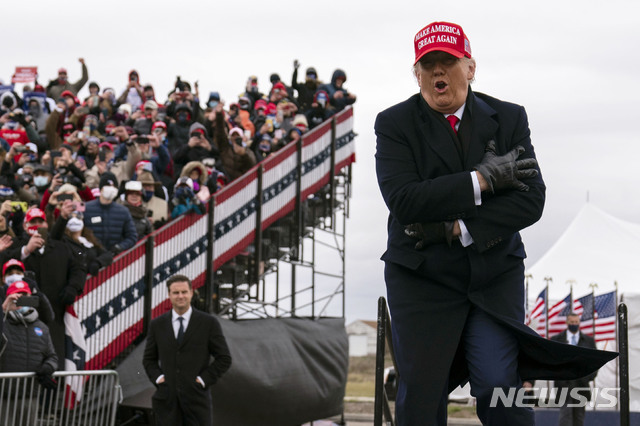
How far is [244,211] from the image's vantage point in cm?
1584

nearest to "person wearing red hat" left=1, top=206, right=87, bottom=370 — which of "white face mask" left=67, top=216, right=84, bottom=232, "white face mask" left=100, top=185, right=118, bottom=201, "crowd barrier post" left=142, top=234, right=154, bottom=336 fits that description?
"white face mask" left=67, top=216, right=84, bottom=232

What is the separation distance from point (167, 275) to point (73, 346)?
2.26m

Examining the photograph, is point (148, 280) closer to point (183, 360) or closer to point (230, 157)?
point (183, 360)

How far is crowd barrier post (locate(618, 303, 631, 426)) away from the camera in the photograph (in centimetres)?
423

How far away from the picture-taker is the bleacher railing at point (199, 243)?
12.4 metres

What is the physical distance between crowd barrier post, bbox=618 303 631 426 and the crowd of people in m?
6.36

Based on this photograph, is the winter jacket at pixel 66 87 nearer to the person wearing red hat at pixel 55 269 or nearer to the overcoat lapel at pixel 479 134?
the person wearing red hat at pixel 55 269

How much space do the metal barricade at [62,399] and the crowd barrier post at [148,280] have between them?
196 cm

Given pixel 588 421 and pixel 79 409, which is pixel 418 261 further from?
pixel 588 421

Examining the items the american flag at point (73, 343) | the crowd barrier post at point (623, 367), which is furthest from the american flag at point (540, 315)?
the crowd barrier post at point (623, 367)

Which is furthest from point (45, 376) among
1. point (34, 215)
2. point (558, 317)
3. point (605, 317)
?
point (605, 317)

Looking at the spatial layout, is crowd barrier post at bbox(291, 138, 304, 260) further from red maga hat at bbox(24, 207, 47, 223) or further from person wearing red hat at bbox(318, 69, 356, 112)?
red maga hat at bbox(24, 207, 47, 223)

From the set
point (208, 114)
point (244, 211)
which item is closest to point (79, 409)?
point (244, 211)

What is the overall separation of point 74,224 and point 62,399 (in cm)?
197
